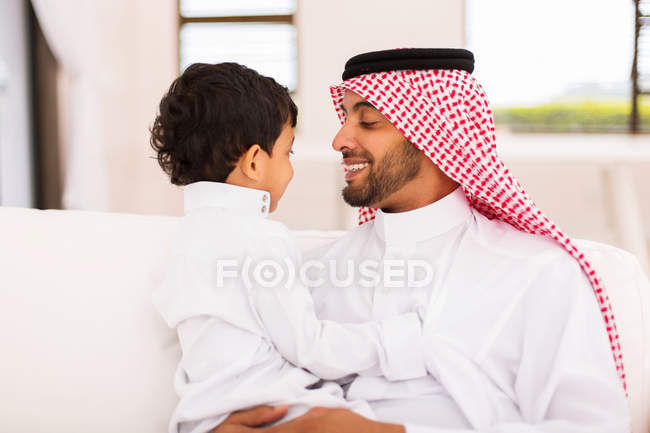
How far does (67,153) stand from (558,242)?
15.1ft

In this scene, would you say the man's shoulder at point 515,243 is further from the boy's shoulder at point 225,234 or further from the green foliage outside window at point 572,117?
the green foliage outside window at point 572,117

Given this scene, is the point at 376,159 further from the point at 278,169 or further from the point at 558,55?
the point at 558,55

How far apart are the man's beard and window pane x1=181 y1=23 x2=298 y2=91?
4.08 meters

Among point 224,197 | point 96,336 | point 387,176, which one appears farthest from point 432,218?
point 96,336

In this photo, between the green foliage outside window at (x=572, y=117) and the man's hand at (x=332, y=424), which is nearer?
the man's hand at (x=332, y=424)

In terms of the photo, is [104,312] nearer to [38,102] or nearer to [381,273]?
[381,273]

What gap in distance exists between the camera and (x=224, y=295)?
48.3 inches

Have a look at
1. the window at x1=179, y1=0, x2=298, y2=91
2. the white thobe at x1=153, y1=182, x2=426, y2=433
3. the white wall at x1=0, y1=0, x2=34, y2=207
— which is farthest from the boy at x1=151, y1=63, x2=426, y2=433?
the window at x1=179, y1=0, x2=298, y2=91

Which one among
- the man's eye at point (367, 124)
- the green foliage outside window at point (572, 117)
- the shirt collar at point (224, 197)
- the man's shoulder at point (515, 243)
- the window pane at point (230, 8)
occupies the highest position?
the window pane at point (230, 8)

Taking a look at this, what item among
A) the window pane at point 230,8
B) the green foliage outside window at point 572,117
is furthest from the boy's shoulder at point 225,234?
the green foliage outside window at point 572,117

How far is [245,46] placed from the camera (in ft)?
18.1

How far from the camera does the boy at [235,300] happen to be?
1203 mm

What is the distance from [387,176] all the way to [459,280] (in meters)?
0.32

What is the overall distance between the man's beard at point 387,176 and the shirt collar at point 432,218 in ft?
0.24
